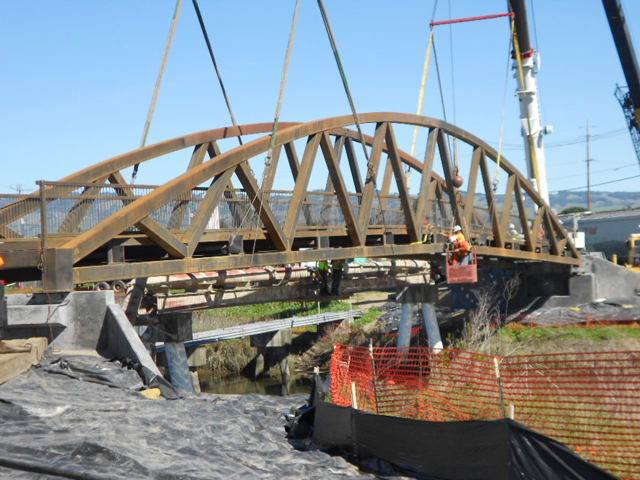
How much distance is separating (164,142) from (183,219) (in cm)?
481

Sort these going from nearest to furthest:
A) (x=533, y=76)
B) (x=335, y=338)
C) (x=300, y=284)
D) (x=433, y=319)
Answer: (x=300, y=284)
(x=433, y=319)
(x=533, y=76)
(x=335, y=338)

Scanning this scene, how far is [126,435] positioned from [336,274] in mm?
15714

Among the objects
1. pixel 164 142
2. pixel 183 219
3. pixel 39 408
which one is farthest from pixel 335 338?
pixel 39 408

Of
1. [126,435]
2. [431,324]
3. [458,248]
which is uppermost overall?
[458,248]

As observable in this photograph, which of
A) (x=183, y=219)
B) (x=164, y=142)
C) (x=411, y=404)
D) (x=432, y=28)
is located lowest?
(x=411, y=404)

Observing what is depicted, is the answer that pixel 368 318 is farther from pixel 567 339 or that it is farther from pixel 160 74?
pixel 160 74

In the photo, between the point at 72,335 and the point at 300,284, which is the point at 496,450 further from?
the point at 300,284

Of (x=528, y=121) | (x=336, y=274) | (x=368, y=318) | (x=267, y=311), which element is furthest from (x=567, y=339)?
(x=267, y=311)

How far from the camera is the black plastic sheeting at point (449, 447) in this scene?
8977 mm

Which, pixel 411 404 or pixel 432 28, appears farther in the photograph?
pixel 432 28

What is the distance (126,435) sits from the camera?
9578 millimetres

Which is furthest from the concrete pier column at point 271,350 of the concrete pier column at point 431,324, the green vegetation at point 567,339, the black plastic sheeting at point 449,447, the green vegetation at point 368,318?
the black plastic sheeting at point 449,447

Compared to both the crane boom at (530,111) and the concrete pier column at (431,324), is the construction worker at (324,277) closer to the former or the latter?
the concrete pier column at (431,324)

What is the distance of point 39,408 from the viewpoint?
33.7 ft
